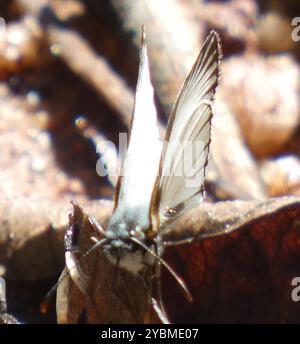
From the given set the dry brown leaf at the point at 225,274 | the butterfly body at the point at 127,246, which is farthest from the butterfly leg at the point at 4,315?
the butterfly body at the point at 127,246

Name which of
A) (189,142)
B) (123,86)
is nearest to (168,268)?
(189,142)

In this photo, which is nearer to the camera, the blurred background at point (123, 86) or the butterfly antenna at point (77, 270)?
the butterfly antenna at point (77, 270)

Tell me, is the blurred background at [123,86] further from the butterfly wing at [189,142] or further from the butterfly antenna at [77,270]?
the butterfly antenna at [77,270]

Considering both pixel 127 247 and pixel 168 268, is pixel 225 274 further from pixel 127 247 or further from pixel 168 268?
pixel 127 247

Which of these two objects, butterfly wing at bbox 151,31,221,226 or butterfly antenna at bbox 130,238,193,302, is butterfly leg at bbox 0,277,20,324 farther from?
butterfly wing at bbox 151,31,221,226

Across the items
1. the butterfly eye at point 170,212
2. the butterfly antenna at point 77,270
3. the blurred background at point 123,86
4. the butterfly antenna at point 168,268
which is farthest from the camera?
the blurred background at point 123,86

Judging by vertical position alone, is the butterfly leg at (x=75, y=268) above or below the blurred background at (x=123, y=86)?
below
